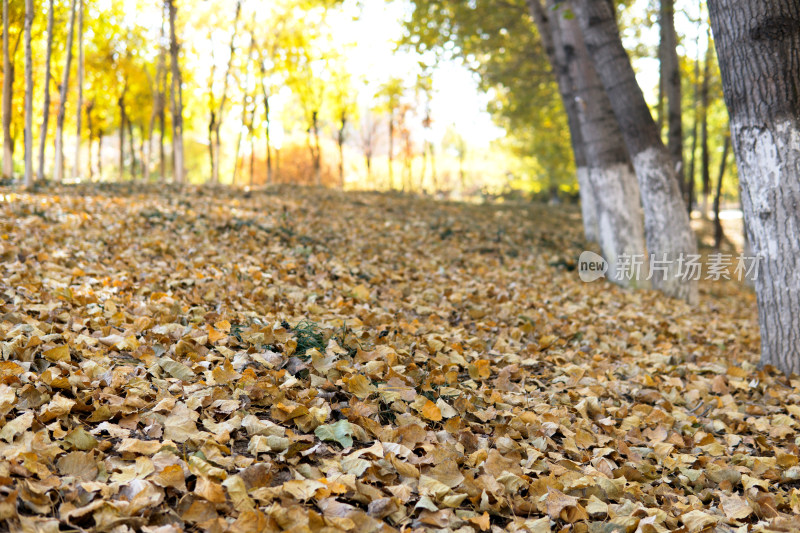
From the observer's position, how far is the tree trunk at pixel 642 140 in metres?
6.46

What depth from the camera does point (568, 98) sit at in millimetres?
9039

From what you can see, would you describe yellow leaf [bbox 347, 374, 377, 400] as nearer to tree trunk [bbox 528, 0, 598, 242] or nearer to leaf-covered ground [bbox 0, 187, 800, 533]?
leaf-covered ground [bbox 0, 187, 800, 533]

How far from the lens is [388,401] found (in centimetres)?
265

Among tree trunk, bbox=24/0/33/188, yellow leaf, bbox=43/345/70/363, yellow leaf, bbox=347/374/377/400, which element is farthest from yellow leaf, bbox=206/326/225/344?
tree trunk, bbox=24/0/33/188

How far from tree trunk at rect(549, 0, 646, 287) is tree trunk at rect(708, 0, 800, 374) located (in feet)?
10.4

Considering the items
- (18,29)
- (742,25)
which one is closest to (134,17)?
(18,29)

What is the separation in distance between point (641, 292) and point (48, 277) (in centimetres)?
605

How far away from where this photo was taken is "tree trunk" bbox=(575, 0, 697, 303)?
21.2 ft

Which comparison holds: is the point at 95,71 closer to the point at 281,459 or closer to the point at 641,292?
the point at 641,292

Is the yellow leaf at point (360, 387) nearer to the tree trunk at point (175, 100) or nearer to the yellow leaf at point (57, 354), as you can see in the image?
the yellow leaf at point (57, 354)

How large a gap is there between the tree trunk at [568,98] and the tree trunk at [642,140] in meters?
1.91

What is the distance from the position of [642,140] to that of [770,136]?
2650 millimetres

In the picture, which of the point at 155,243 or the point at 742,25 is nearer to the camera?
the point at 742,25

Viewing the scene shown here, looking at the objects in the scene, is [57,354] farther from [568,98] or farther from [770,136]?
[568,98]
